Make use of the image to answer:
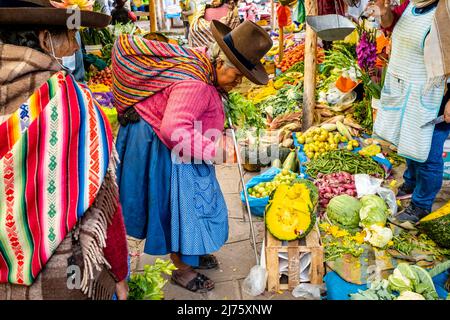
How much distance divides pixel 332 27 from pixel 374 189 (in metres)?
1.57

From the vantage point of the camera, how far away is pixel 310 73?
19.7 feet

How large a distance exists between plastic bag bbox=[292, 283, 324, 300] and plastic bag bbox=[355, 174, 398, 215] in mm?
1170

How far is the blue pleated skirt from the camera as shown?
9.78ft

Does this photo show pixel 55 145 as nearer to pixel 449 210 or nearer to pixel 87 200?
pixel 87 200

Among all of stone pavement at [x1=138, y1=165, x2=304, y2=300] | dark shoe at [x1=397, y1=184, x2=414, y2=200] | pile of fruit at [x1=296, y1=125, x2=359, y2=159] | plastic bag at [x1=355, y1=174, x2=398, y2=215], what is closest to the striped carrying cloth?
stone pavement at [x1=138, y1=165, x2=304, y2=300]

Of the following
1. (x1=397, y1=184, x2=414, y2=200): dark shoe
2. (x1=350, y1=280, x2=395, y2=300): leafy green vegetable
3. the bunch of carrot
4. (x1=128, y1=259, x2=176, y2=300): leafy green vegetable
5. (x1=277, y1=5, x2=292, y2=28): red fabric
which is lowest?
(x1=397, y1=184, x2=414, y2=200): dark shoe

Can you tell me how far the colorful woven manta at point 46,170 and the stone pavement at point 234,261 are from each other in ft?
6.70

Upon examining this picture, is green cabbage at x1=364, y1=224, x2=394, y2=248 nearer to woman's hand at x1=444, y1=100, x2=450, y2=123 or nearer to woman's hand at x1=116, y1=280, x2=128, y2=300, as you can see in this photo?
woman's hand at x1=444, y1=100, x2=450, y2=123

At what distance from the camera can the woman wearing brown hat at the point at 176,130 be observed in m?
2.74

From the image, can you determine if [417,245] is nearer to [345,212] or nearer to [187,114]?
[345,212]

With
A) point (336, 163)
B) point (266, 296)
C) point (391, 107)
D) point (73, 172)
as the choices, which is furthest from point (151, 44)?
point (336, 163)

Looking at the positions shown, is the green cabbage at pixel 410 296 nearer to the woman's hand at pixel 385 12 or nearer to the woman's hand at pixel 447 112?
the woman's hand at pixel 447 112

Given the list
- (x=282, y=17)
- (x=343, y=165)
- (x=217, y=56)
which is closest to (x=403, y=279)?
(x=217, y=56)

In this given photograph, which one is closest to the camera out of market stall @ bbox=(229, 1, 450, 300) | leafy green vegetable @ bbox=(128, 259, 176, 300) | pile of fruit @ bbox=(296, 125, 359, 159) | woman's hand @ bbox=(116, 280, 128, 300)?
woman's hand @ bbox=(116, 280, 128, 300)
